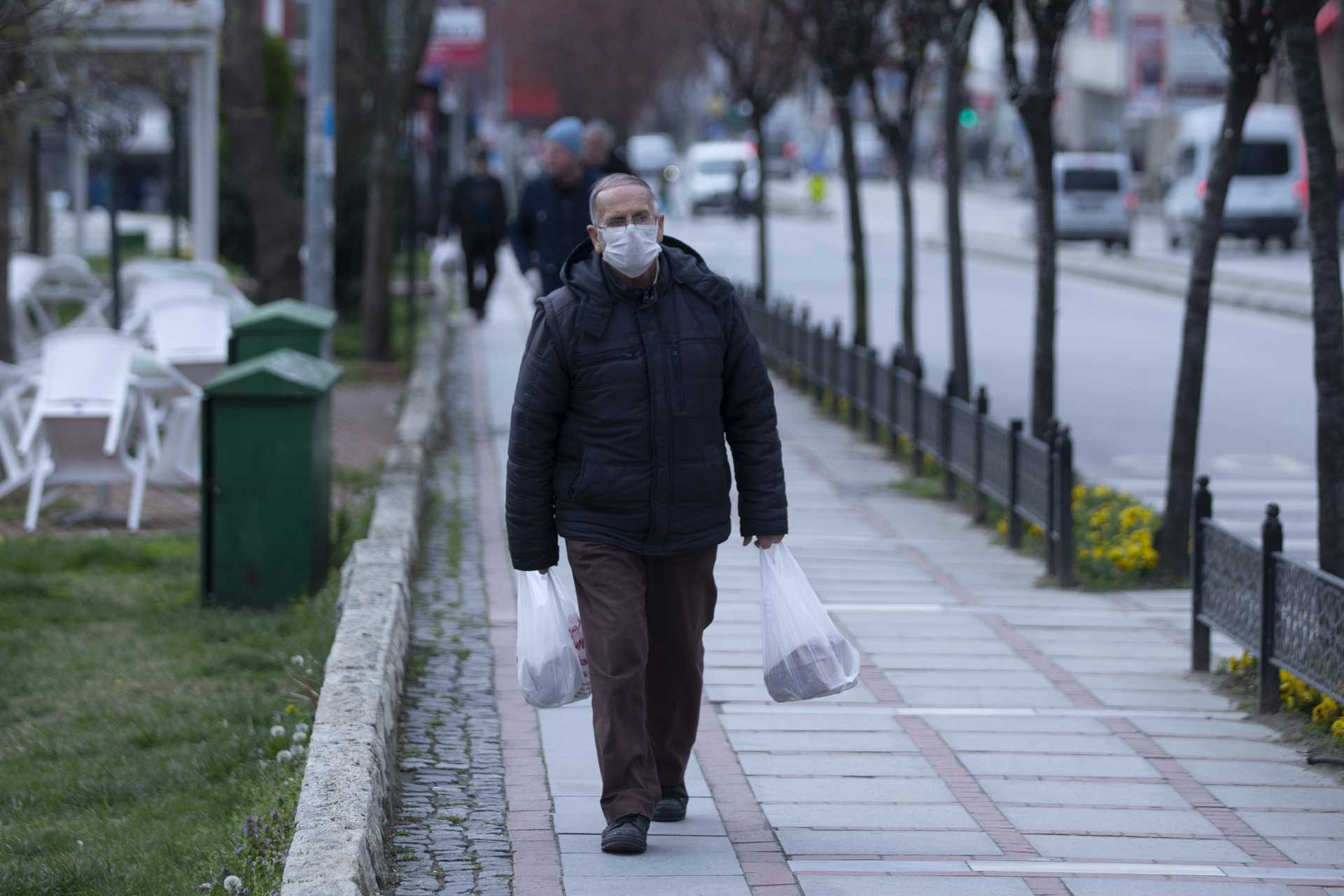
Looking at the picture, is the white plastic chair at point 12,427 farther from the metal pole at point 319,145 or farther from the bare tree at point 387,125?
the bare tree at point 387,125

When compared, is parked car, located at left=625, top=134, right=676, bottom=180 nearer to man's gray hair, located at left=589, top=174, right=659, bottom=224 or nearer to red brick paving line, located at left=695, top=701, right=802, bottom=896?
red brick paving line, located at left=695, top=701, right=802, bottom=896

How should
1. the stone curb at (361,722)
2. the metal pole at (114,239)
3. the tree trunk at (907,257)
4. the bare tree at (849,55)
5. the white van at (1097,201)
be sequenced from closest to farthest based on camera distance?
1. the stone curb at (361,722)
2. the metal pole at (114,239)
3. the tree trunk at (907,257)
4. the bare tree at (849,55)
5. the white van at (1097,201)

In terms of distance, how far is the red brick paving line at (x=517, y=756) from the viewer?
5016mm

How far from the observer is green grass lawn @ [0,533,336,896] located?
5.06m

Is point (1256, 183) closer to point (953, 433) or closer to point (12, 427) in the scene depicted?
point (953, 433)

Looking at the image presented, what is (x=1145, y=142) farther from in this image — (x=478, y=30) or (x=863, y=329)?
(x=863, y=329)

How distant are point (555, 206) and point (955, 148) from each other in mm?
3939

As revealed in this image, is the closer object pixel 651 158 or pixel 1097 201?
pixel 1097 201

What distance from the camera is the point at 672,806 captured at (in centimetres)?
543

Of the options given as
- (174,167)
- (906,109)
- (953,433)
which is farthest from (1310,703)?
(174,167)

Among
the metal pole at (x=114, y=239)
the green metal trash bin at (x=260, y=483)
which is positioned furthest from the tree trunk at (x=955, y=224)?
the green metal trash bin at (x=260, y=483)

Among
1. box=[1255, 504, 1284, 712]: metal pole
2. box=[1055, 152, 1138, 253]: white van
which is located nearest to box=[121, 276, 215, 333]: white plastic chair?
box=[1255, 504, 1284, 712]: metal pole

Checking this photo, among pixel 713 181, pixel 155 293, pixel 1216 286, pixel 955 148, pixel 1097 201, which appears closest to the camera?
pixel 955 148

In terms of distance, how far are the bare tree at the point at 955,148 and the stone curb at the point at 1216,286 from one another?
38.3 feet
